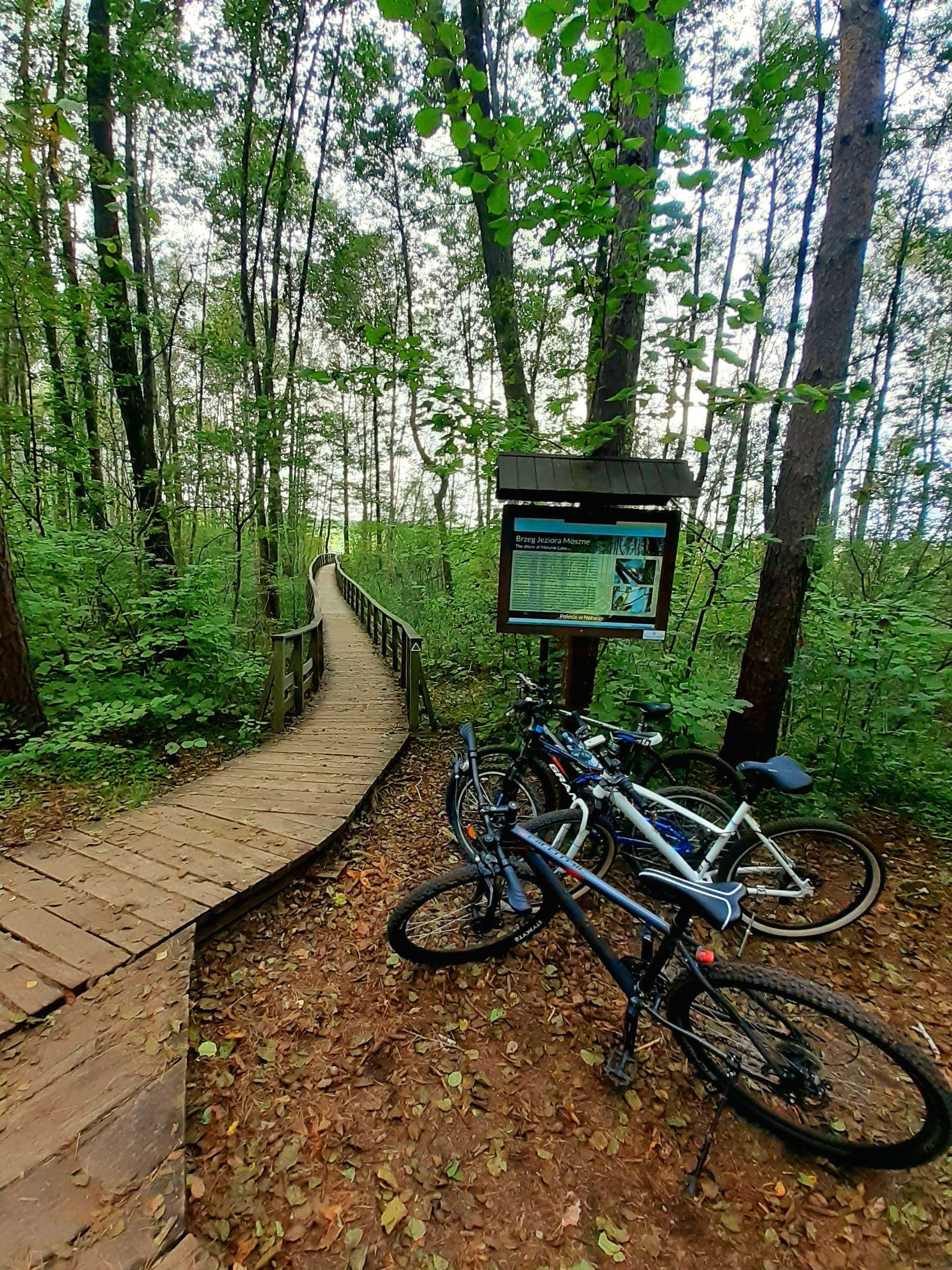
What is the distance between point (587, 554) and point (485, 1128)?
9.00 ft

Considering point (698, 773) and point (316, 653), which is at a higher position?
point (316, 653)

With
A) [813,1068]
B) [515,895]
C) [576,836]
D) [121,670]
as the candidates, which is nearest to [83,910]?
[515,895]

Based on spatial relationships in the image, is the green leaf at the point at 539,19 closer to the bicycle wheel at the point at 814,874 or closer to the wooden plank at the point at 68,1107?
the bicycle wheel at the point at 814,874

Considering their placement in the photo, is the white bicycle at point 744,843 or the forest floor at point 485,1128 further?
the white bicycle at point 744,843

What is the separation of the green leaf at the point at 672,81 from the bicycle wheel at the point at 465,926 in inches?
125

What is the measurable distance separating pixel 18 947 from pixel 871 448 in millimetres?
12910

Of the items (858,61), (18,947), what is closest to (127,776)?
(18,947)

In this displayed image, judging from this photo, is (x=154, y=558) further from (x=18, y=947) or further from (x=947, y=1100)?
(x=947, y=1100)

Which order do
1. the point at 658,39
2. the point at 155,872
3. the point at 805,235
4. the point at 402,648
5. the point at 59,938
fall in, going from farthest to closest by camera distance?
1. the point at 805,235
2. the point at 402,648
3. the point at 155,872
4. the point at 59,938
5. the point at 658,39

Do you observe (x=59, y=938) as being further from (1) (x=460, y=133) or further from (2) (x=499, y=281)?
(2) (x=499, y=281)

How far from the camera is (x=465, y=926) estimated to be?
2.52 meters

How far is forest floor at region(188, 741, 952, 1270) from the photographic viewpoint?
1.56 m

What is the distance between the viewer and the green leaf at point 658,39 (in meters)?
1.63

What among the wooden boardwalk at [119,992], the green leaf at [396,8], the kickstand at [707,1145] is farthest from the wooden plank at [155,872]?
the green leaf at [396,8]
